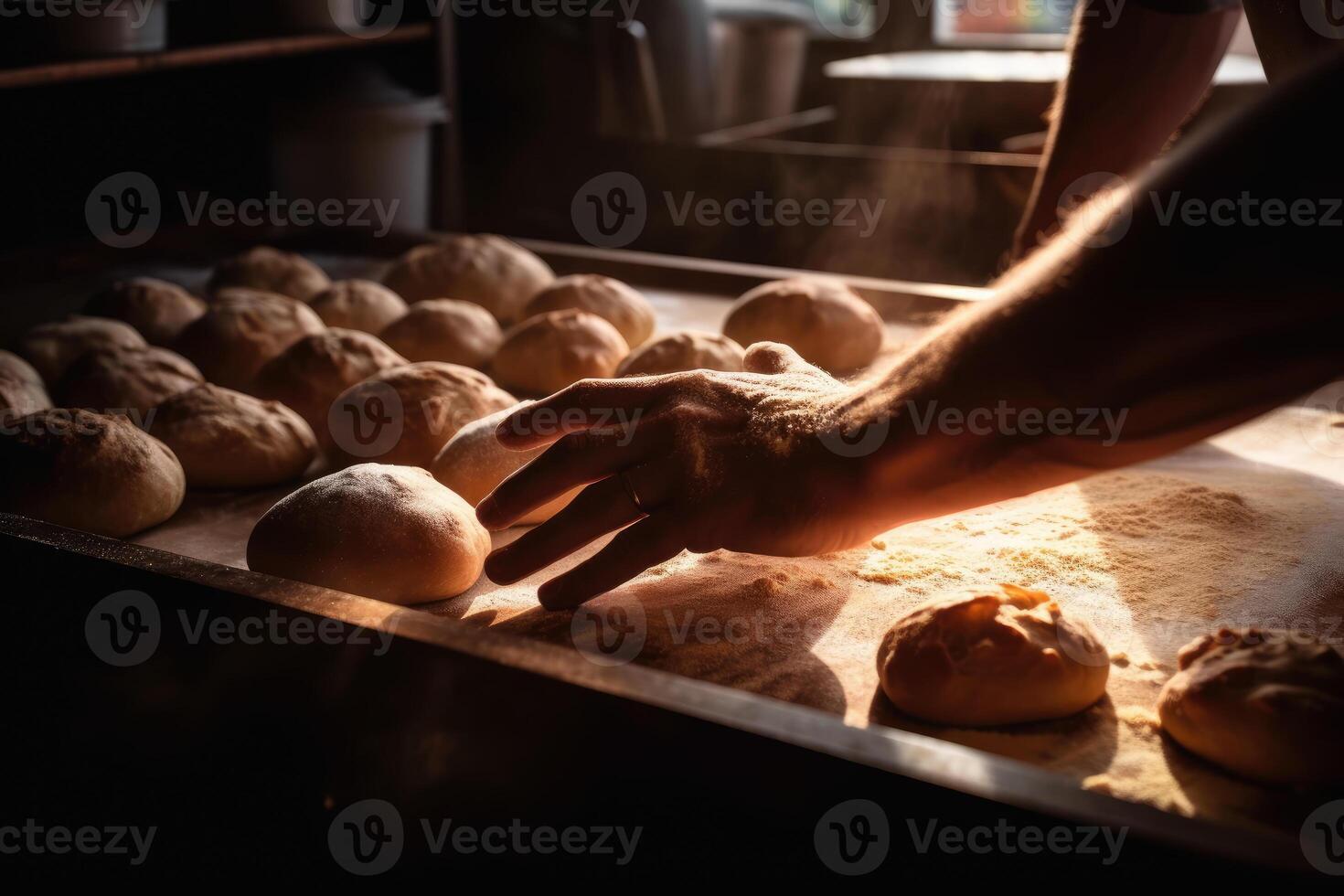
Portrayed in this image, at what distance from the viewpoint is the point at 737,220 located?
3842 mm

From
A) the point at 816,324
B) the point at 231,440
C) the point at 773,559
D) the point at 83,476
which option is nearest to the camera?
the point at 773,559

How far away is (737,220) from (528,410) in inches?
102

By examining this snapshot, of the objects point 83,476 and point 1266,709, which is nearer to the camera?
point 1266,709

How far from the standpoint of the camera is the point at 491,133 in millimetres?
4617

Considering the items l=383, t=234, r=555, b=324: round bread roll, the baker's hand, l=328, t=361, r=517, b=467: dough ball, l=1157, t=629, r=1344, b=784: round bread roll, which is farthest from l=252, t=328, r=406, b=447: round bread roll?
l=1157, t=629, r=1344, b=784: round bread roll

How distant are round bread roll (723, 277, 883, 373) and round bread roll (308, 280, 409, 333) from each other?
814mm

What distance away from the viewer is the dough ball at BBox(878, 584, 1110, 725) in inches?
46.8

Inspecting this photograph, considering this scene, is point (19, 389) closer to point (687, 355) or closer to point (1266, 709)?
point (687, 355)

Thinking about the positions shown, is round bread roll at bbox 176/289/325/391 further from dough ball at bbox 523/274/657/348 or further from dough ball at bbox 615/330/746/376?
dough ball at bbox 615/330/746/376

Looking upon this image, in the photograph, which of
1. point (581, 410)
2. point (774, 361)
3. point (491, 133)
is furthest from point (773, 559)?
point (491, 133)

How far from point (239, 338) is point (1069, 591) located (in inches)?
68.3

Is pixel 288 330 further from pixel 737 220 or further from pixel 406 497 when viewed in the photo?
pixel 737 220

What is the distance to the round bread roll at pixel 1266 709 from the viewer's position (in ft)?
3.50

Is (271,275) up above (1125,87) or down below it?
below
